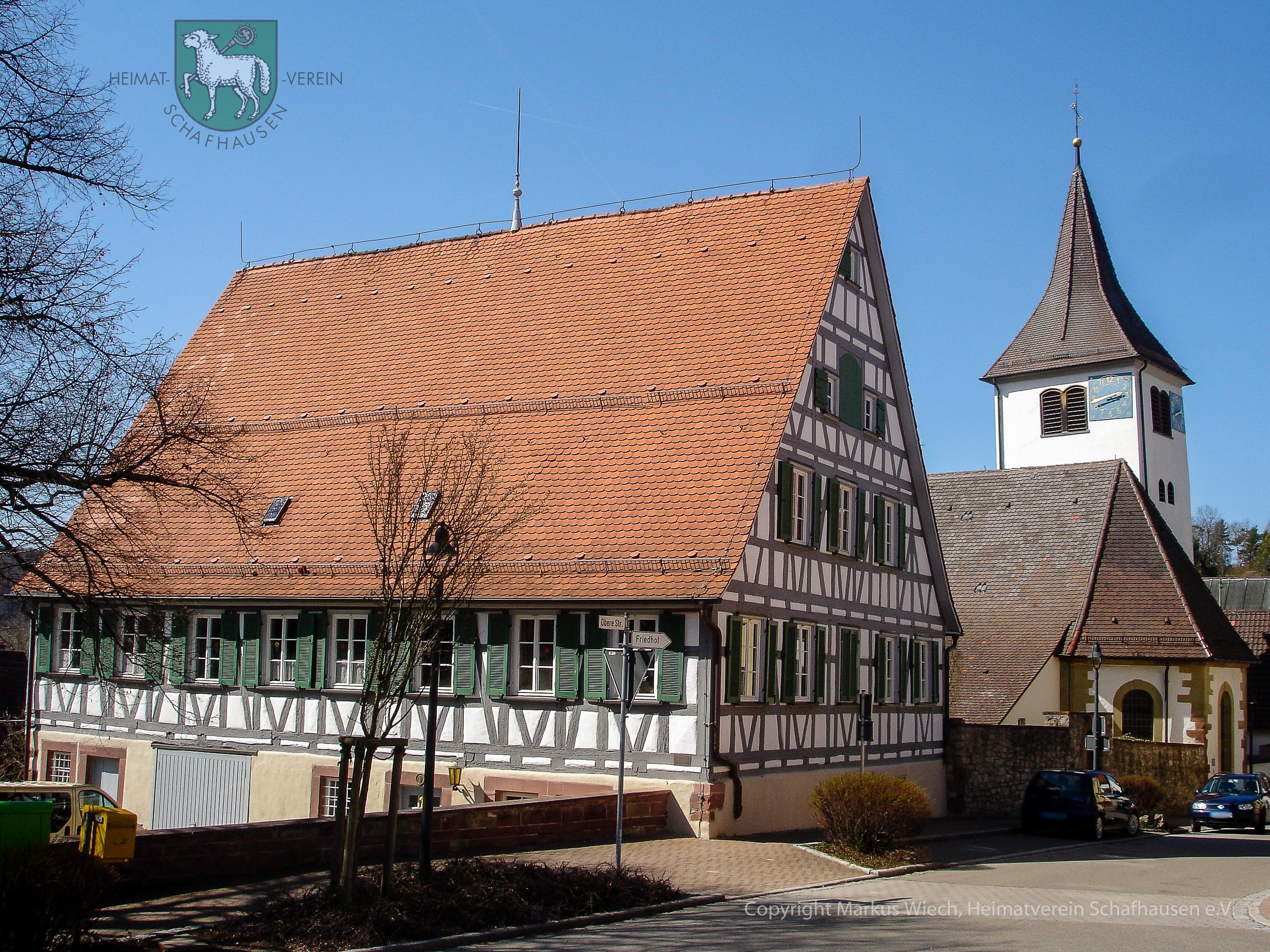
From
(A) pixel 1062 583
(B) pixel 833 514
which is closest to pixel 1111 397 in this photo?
(A) pixel 1062 583

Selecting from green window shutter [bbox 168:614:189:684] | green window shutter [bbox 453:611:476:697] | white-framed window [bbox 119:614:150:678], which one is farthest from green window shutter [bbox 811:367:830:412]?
white-framed window [bbox 119:614:150:678]

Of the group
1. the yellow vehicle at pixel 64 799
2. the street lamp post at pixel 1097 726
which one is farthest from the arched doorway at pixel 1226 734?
the yellow vehicle at pixel 64 799

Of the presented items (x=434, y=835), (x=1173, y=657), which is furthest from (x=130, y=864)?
(x=1173, y=657)

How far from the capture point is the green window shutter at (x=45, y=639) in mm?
25000

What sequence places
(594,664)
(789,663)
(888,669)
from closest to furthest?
(594,664) < (789,663) < (888,669)

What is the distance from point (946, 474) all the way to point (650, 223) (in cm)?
2154

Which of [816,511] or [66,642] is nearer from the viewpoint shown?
[816,511]

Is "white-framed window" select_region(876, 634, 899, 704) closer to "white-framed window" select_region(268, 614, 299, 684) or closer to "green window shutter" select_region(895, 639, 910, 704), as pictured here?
"green window shutter" select_region(895, 639, 910, 704)

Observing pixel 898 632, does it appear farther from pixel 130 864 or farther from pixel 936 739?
pixel 130 864

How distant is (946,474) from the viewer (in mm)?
44844

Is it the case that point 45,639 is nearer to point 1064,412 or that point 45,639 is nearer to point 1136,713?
point 1136,713

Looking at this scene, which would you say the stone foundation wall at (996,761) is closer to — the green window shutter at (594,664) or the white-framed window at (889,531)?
the white-framed window at (889,531)

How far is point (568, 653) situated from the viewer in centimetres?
1986

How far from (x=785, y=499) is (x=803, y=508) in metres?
1.05
